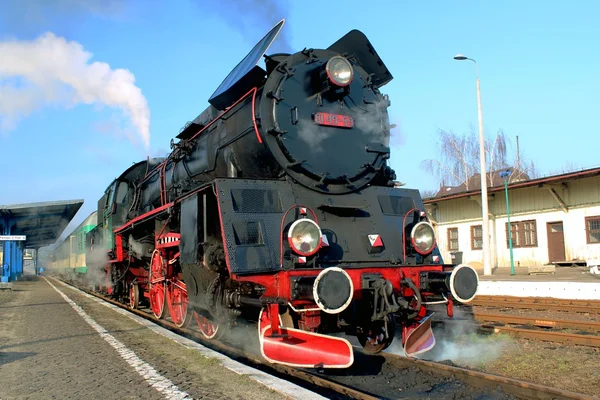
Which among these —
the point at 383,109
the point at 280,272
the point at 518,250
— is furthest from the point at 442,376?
the point at 518,250

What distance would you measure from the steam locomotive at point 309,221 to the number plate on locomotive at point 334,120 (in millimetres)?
13

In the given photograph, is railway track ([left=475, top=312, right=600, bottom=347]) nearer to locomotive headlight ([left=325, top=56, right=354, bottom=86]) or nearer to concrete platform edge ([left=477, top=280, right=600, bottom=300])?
concrete platform edge ([left=477, top=280, right=600, bottom=300])

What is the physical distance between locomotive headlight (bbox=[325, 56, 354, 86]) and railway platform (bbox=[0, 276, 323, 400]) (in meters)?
3.20

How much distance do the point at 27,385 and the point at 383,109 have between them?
16.1ft

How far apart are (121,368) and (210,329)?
1.92 m

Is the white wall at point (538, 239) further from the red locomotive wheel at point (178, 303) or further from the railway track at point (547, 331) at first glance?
the red locomotive wheel at point (178, 303)

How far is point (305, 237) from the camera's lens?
491cm

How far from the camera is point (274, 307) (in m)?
4.72

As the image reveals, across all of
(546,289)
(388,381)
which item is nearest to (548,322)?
(388,381)

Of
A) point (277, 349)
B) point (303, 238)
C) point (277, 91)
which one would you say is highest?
point (277, 91)

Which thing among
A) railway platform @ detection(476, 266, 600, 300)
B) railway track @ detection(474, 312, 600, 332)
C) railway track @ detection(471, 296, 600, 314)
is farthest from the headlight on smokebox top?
railway platform @ detection(476, 266, 600, 300)

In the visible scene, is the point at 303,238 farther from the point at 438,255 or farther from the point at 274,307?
the point at 438,255

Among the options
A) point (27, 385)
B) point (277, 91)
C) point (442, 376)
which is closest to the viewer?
point (27, 385)

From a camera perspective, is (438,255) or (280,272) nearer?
(280,272)
